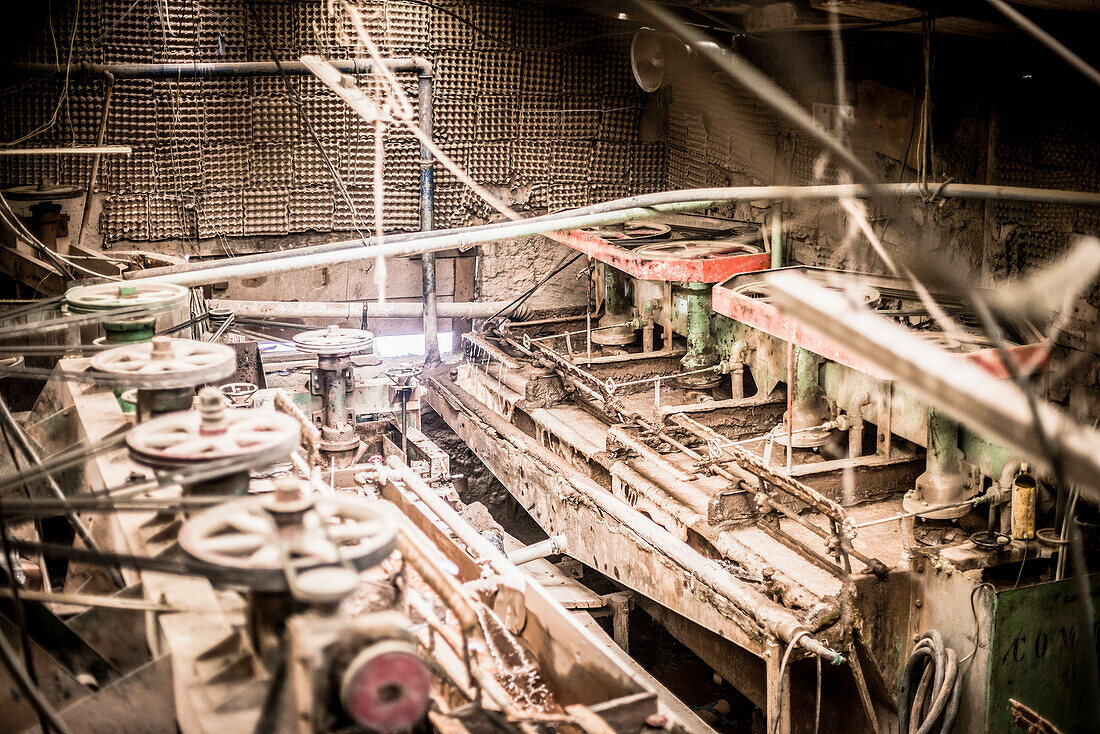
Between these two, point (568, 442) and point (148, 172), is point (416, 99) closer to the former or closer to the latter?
point (148, 172)

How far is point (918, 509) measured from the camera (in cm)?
503

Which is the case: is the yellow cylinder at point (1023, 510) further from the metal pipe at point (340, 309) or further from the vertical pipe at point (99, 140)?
the vertical pipe at point (99, 140)

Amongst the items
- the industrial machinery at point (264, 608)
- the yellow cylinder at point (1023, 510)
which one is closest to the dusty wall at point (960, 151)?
the yellow cylinder at point (1023, 510)

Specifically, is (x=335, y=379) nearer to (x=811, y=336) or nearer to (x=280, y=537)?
(x=811, y=336)

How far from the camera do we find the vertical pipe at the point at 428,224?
356 inches

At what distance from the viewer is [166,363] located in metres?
3.55

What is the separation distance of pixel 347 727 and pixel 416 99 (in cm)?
778

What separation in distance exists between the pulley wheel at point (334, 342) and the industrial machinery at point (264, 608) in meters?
1.57

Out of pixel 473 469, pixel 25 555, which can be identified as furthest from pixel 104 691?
pixel 473 469

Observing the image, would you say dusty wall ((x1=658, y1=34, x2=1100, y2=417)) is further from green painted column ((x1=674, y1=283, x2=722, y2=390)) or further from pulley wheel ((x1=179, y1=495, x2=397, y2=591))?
pulley wheel ((x1=179, y1=495, x2=397, y2=591))

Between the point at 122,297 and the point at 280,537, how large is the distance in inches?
88.7

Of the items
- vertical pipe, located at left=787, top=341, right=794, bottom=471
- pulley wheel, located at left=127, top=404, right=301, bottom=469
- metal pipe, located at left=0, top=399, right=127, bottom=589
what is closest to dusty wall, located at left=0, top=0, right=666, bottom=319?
vertical pipe, located at left=787, top=341, right=794, bottom=471

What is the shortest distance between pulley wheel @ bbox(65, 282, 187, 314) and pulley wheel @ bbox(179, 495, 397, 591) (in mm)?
1878

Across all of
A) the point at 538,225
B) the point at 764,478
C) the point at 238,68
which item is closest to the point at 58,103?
the point at 238,68
